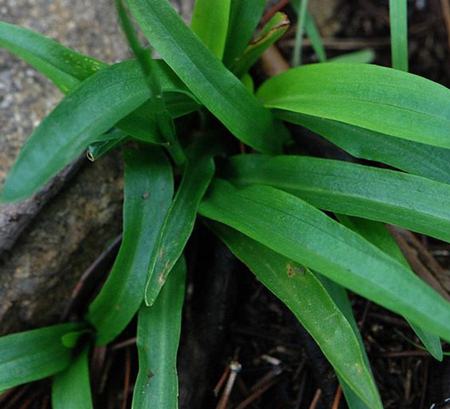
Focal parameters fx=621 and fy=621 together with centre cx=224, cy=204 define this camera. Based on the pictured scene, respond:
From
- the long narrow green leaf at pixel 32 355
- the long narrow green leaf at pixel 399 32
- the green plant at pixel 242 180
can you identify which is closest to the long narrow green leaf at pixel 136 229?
the green plant at pixel 242 180

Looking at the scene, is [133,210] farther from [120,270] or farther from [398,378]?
[398,378]

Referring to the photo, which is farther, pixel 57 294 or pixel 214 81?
pixel 57 294

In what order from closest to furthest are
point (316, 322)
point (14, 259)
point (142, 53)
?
point (142, 53), point (316, 322), point (14, 259)

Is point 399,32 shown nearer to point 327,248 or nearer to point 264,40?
point 264,40

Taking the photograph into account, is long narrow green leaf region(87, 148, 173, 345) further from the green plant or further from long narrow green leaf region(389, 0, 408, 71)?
long narrow green leaf region(389, 0, 408, 71)

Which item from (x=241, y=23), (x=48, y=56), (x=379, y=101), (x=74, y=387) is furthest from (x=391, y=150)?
(x=74, y=387)

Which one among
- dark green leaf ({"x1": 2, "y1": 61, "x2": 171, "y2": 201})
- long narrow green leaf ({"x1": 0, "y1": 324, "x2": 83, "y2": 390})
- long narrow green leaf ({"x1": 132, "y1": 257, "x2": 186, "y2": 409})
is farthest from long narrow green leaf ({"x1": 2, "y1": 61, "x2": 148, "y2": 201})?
long narrow green leaf ({"x1": 0, "y1": 324, "x2": 83, "y2": 390})

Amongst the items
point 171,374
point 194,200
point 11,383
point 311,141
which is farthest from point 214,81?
point 11,383
